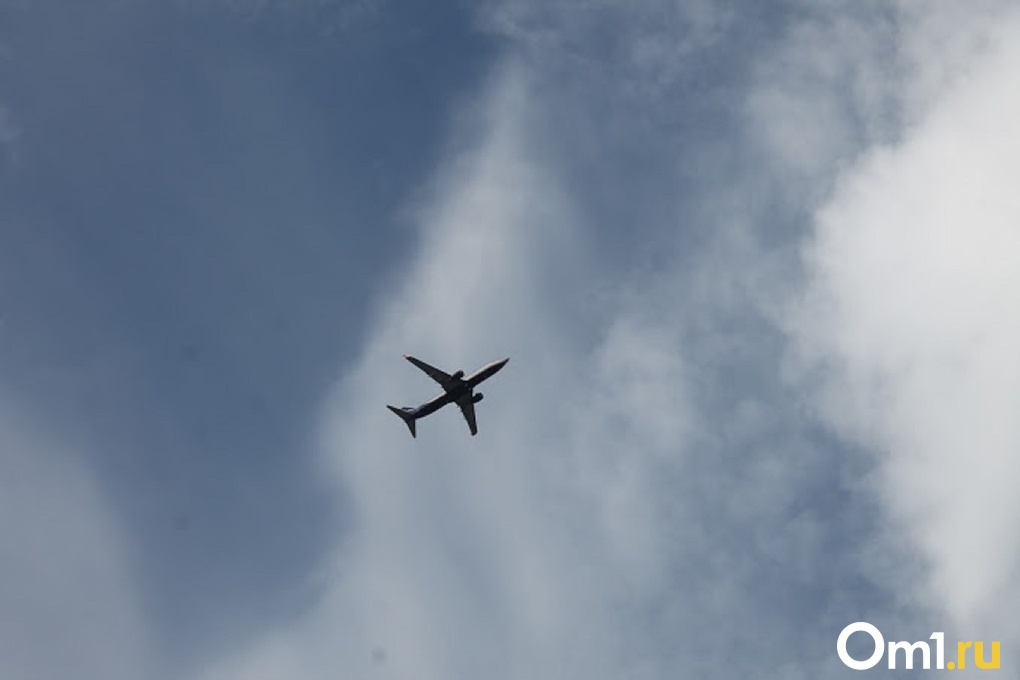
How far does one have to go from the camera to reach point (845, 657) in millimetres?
163375

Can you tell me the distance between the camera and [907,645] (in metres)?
157

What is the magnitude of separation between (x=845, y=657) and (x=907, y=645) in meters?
10.8
